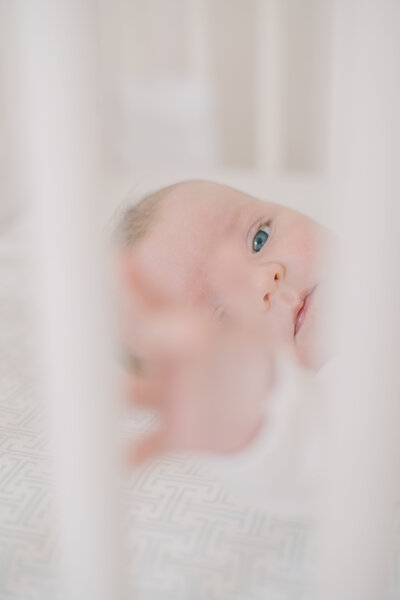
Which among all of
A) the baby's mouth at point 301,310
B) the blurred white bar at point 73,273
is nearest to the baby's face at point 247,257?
the baby's mouth at point 301,310

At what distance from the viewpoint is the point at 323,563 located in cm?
32

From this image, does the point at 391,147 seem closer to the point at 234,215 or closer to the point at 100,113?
the point at 100,113

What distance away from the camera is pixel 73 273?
0.92 feet

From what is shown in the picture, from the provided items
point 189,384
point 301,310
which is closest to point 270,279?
point 301,310

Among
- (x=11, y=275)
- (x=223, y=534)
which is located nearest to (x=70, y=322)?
(x=223, y=534)

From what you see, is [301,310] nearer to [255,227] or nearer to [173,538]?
[255,227]

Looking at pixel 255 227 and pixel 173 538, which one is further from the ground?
pixel 255 227

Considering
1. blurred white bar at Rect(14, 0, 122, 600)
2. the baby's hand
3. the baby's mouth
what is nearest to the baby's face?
the baby's mouth

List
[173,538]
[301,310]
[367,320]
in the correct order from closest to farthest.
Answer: [367,320], [173,538], [301,310]

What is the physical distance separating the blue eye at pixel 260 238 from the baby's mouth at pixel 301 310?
0.06m

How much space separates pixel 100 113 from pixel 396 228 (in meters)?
0.12

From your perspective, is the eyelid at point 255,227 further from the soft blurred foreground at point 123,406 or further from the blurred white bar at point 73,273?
the blurred white bar at point 73,273

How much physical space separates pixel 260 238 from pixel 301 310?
0.08 m

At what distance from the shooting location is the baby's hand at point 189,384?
14.5 inches
